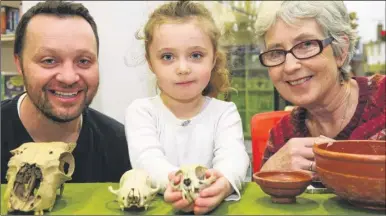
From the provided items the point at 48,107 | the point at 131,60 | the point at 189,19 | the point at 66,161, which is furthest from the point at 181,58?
the point at 131,60

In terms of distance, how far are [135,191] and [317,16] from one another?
3.05 ft

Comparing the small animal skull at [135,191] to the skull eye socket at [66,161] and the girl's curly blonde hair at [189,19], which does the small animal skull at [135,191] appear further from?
the girl's curly blonde hair at [189,19]

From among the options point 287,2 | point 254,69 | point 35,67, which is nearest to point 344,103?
point 287,2

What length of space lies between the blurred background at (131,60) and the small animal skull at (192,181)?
56.4 inches

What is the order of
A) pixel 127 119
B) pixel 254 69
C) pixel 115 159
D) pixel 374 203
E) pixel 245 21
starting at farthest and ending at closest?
pixel 245 21 → pixel 254 69 → pixel 115 159 → pixel 127 119 → pixel 374 203

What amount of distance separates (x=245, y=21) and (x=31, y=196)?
10.8ft

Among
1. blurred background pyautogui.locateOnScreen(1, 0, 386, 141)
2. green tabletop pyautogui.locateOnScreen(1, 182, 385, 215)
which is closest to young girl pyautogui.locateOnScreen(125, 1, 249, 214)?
green tabletop pyautogui.locateOnScreen(1, 182, 385, 215)

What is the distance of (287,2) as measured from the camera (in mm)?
1502

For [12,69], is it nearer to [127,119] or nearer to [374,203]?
[127,119]

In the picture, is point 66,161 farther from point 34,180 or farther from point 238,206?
point 238,206

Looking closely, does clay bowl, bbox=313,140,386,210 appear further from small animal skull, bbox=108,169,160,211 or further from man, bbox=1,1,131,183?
man, bbox=1,1,131,183

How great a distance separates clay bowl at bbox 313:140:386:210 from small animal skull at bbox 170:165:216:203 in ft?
0.78

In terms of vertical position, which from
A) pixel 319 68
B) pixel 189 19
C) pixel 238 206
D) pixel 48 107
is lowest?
pixel 238 206

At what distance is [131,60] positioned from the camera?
230 centimetres
